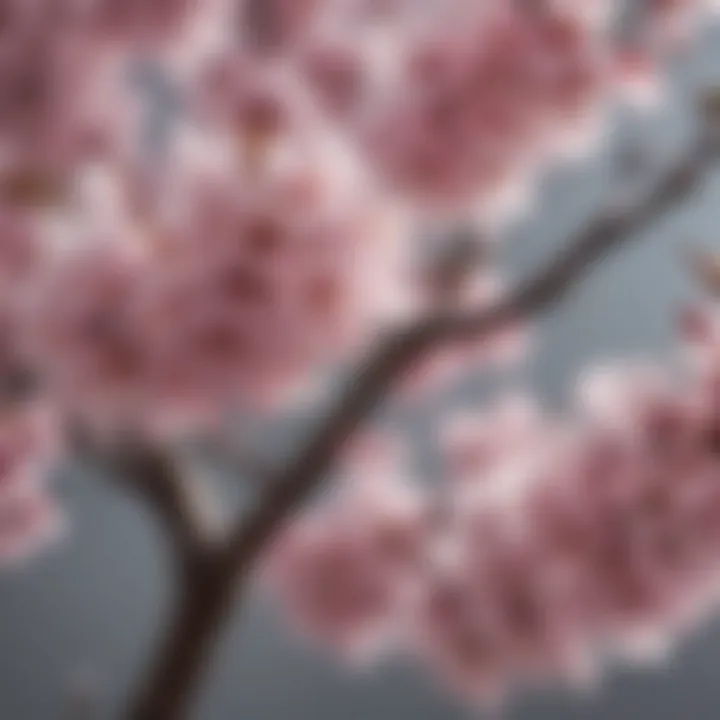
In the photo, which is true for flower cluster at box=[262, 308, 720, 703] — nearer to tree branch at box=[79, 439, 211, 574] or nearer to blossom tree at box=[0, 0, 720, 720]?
blossom tree at box=[0, 0, 720, 720]

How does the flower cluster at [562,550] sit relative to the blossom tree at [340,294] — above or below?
below

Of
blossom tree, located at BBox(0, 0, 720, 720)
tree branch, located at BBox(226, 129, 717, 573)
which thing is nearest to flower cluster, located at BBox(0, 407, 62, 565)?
blossom tree, located at BBox(0, 0, 720, 720)

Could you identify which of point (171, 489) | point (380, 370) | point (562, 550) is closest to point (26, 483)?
point (171, 489)

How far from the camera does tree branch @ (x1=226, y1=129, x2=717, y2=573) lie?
82 cm

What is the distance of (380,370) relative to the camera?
0.82 meters

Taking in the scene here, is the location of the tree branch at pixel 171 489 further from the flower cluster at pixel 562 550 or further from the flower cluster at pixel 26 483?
the flower cluster at pixel 562 550

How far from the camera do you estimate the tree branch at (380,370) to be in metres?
0.82

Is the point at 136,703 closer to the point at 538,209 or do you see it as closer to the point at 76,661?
the point at 76,661

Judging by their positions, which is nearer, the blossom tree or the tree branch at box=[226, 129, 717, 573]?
the blossom tree

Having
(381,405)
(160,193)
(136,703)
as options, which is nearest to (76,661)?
(136,703)

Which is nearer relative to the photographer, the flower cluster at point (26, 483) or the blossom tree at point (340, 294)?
the blossom tree at point (340, 294)

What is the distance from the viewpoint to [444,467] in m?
1.05

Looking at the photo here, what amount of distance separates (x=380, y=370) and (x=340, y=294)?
0.12 metres

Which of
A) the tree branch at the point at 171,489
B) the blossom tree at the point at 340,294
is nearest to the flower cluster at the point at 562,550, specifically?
the blossom tree at the point at 340,294
